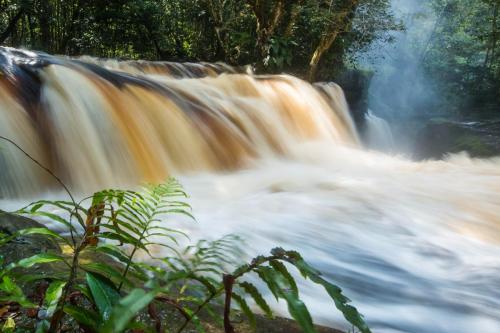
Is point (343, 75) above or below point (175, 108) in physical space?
above

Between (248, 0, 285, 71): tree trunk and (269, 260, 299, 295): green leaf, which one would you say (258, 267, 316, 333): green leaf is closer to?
(269, 260, 299, 295): green leaf

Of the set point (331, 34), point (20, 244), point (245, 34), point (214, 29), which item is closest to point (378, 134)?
point (331, 34)

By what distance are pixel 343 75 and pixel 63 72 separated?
10856 mm

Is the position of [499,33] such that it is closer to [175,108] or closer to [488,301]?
[175,108]

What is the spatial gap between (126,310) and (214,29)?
53.5ft

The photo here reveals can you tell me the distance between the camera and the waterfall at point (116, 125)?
4.67 meters

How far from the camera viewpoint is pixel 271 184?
5637mm

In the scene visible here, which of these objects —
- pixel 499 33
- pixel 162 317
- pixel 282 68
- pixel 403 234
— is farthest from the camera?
pixel 499 33

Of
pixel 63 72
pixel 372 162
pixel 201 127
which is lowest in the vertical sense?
pixel 372 162

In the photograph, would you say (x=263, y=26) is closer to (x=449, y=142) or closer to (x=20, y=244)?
(x=449, y=142)

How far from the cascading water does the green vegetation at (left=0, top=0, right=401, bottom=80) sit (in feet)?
18.4

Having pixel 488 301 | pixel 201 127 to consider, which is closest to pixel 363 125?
pixel 201 127

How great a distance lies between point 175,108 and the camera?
21.3 ft

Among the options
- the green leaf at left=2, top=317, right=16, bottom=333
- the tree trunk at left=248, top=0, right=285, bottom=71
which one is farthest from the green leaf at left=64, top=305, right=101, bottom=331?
the tree trunk at left=248, top=0, right=285, bottom=71
